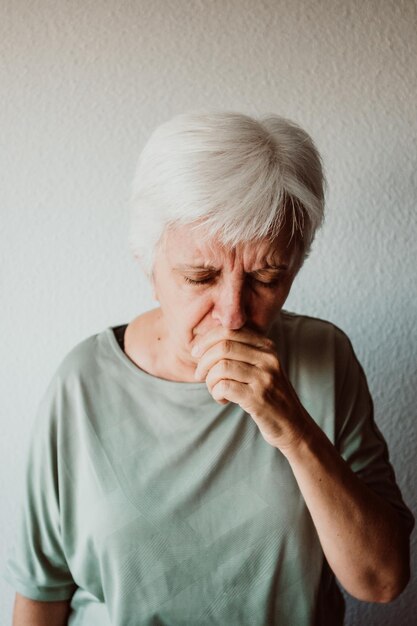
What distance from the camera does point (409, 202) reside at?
143 cm

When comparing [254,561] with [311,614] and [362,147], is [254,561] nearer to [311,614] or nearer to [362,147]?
[311,614]

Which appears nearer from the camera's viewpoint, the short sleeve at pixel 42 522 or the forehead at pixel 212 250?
the forehead at pixel 212 250

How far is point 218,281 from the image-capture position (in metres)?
0.98

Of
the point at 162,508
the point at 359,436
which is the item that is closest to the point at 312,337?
the point at 359,436

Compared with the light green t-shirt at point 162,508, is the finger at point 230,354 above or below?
above

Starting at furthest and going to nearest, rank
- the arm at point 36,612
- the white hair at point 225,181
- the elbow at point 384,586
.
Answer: the arm at point 36,612
the elbow at point 384,586
the white hair at point 225,181

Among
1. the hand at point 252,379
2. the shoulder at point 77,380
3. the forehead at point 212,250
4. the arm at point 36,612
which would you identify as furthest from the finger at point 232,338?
the arm at point 36,612

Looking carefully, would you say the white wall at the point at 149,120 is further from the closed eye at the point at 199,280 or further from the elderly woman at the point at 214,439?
the closed eye at the point at 199,280

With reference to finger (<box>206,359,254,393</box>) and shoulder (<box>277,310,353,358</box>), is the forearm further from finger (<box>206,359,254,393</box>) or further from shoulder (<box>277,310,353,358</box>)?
shoulder (<box>277,310,353,358</box>)

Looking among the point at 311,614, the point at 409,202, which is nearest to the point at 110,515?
the point at 311,614

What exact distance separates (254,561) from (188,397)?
318 mm

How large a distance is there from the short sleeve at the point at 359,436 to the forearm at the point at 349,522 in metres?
0.07

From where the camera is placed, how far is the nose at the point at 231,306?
38.3 inches

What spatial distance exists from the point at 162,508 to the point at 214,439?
15cm
